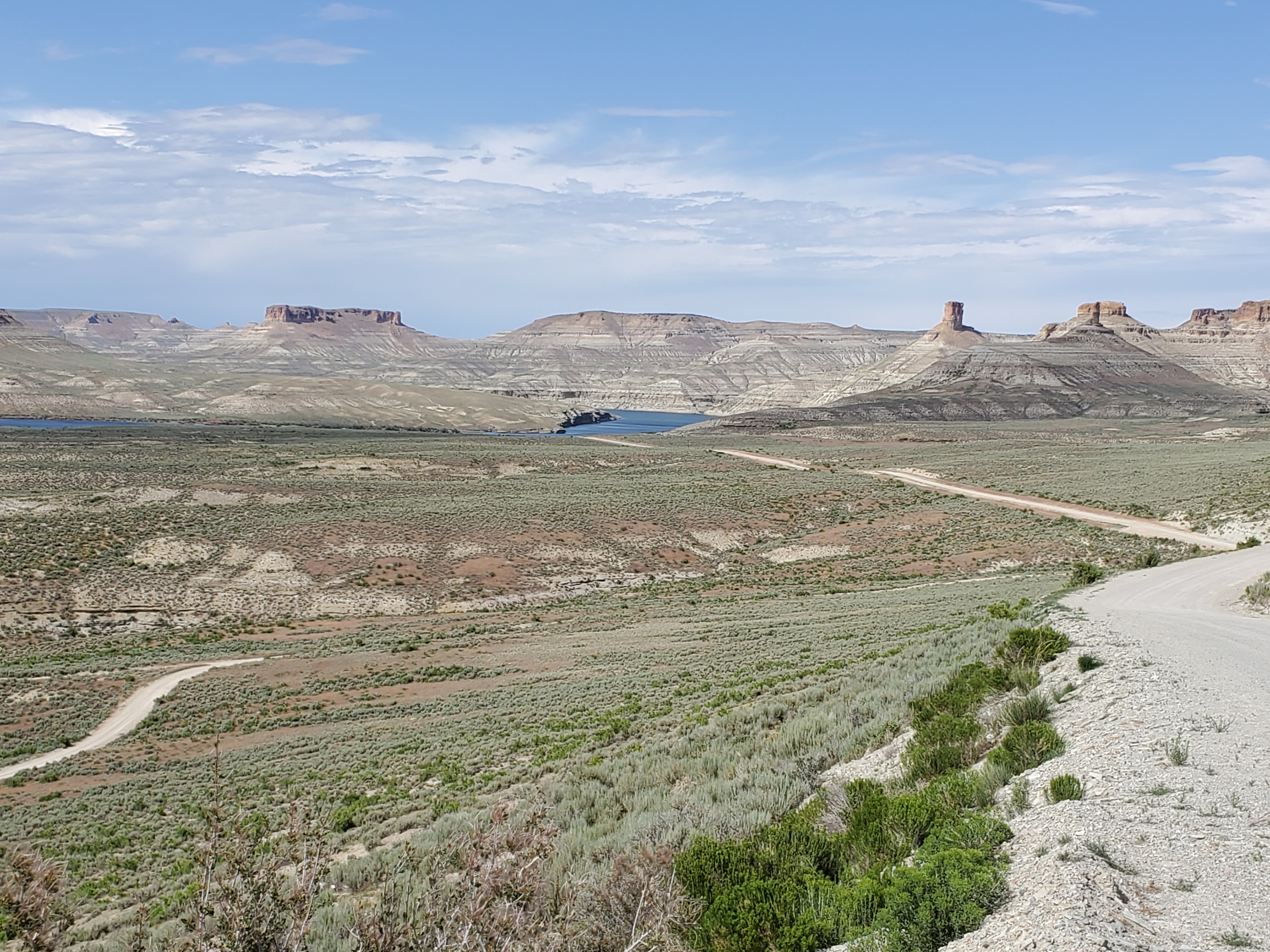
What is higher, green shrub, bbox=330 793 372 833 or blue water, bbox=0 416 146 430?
green shrub, bbox=330 793 372 833

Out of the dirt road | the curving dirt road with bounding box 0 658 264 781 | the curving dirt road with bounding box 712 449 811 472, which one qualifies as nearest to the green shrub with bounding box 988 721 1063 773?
the curving dirt road with bounding box 0 658 264 781

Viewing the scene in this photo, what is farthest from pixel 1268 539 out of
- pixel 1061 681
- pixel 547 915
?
pixel 547 915

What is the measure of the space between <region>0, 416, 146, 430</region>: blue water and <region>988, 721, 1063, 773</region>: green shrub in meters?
125

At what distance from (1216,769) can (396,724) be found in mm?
15750

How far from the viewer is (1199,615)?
52.9ft

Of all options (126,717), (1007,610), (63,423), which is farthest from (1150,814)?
(63,423)

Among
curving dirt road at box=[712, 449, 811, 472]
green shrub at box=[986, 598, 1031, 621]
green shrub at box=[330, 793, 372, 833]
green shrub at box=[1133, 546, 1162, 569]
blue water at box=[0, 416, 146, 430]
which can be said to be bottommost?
blue water at box=[0, 416, 146, 430]

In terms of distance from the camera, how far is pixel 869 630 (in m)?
21.7

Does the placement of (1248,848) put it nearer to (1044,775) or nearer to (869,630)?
(1044,775)

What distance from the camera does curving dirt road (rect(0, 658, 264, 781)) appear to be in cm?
1811

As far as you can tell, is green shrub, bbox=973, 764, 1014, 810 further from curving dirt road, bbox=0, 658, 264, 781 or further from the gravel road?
curving dirt road, bbox=0, 658, 264, 781

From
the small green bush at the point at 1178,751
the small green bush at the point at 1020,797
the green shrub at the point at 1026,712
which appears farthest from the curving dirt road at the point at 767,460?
the small green bush at the point at 1020,797

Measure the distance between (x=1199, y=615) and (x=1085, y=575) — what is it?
6477mm

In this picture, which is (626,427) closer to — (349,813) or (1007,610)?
(1007,610)
